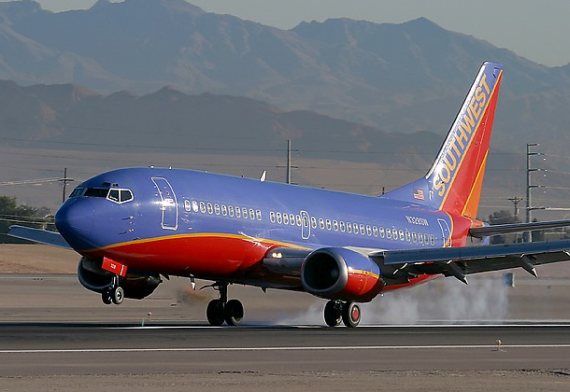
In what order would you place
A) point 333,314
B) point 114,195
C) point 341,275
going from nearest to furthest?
point 114,195, point 341,275, point 333,314

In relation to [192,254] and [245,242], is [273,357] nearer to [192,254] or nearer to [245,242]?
[192,254]

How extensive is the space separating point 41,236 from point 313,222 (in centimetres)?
929

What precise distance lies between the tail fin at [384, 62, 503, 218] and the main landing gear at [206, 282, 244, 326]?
11.3 metres

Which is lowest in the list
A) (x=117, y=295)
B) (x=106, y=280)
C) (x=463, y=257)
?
(x=117, y=295)

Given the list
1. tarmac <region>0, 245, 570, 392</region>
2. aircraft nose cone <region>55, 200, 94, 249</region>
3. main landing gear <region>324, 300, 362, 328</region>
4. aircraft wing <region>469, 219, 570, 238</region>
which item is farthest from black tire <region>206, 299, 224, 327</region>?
aircraft wing <region>469, 219, 570, 238</region>

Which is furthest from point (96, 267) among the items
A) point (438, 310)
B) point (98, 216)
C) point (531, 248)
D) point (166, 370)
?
point (438, 310)

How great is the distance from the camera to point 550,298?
7006cm

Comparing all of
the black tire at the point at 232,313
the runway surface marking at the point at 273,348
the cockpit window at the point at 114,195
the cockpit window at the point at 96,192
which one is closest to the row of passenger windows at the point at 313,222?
the cockpit window at the point at 114,195

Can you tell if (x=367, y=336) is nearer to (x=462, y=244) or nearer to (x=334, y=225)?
(x=334, y=225)

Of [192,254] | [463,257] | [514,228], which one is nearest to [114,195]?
[192,254]

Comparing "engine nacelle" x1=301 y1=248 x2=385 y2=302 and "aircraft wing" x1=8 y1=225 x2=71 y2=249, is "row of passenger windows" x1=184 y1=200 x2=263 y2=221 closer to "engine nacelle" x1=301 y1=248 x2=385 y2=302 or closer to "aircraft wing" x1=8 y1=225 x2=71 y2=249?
"engine nacelle" x1=301 y1=248 x2=385 y2=302

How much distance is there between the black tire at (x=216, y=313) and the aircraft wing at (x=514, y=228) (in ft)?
34.9

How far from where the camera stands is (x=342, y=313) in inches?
1740

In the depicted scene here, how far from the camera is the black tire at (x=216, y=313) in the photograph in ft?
149
